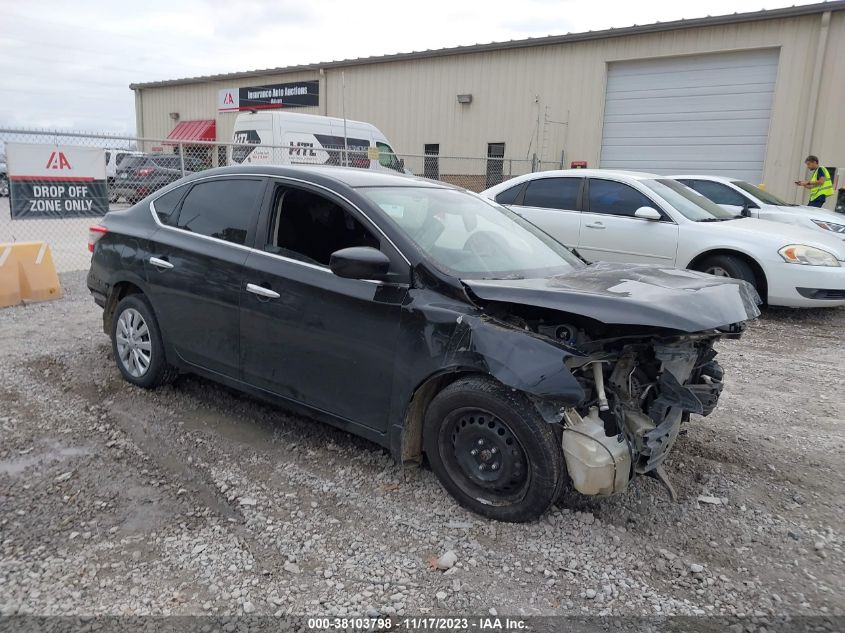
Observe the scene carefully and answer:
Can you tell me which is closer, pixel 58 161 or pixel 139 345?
pixel 139 345

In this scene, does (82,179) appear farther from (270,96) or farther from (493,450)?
(270,96)

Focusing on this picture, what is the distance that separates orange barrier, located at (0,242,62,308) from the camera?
7.23 m

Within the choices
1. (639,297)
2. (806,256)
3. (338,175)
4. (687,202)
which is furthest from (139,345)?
(806,256)

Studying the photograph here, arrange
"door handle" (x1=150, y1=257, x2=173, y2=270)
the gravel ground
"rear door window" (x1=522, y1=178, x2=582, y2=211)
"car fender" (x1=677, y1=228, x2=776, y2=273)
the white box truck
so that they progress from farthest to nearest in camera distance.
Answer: the white box truck → "rear door window" (x1=522, y1=178, x2=582, y2=211) → "car fender" (x1=677, y1=228, x2=776, y2=273) → "door handle" (x1=150, y1=257, x2=173, y2=270) → the gravel ground

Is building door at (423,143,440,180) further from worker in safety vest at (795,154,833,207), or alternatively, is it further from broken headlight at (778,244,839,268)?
broken headlight at (778,244,839,268)

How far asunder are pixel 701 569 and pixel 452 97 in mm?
19351

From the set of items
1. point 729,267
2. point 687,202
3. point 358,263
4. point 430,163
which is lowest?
point 729,267

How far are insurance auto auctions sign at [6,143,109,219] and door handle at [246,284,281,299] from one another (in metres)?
6.39

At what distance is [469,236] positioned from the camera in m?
3.82

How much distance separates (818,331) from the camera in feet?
23.9

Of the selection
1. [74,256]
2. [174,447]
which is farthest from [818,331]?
[74,256]

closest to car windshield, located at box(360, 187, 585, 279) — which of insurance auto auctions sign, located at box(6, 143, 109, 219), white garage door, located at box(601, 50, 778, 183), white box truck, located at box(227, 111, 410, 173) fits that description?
Result: insurance auto auctions sign, located at box(6, 143, 109, 219)

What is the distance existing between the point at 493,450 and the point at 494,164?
17.6 meters

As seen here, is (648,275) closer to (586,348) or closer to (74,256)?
(586,348)
